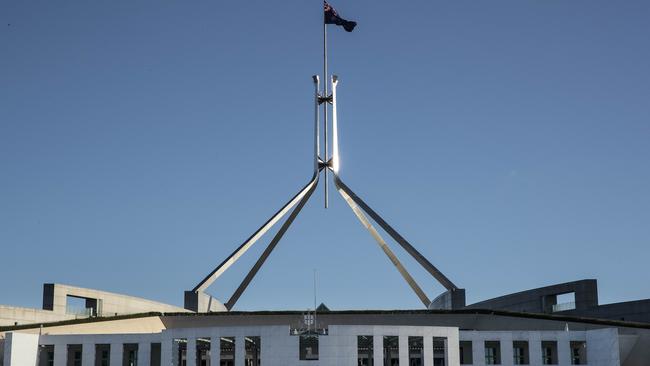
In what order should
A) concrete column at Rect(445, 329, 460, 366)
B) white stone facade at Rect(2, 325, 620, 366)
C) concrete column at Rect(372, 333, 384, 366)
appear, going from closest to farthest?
1. white stone facade at Rect(2, 325, 620, 366)
2. concrete column at Rect(372, 333, 384, 366)
3. concrete column at Rect(445, 329, 460, 366)

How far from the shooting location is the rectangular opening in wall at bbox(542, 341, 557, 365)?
46.7 meters

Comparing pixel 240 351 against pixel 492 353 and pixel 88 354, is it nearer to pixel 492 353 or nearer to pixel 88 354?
pixel 88 354

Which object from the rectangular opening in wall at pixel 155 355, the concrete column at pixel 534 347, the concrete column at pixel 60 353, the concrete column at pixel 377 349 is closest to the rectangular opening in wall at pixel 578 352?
the concrete column at pixel 534 347

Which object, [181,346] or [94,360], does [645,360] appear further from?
[94,360]

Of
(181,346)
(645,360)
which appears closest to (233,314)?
(181,346)

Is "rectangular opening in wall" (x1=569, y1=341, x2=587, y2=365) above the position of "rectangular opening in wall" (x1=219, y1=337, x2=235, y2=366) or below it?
below

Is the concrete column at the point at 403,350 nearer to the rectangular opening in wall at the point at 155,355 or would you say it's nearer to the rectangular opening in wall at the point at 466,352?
the rectangular opening in wall at the point at 466,352

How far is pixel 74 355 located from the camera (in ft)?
152

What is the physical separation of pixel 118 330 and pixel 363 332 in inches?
627

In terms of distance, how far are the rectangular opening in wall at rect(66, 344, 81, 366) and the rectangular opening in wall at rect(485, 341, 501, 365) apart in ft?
68.9

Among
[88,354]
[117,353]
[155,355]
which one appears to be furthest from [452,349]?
[88,354]

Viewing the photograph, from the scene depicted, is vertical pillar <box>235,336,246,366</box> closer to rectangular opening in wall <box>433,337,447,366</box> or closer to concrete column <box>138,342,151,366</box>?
concrete column <box>138,342,151,366</box>

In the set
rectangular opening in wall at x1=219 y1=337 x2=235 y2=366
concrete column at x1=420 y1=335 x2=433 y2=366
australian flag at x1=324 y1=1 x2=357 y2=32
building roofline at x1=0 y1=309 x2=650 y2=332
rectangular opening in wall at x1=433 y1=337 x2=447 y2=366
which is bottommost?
concrete column at x1=420 y1=335 x2=433 y2=366

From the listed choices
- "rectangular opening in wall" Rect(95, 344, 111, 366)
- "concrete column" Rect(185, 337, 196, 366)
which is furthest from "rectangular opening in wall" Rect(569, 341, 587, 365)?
"rectangular opening in wall" Rect(95, 344, 111, 366)
